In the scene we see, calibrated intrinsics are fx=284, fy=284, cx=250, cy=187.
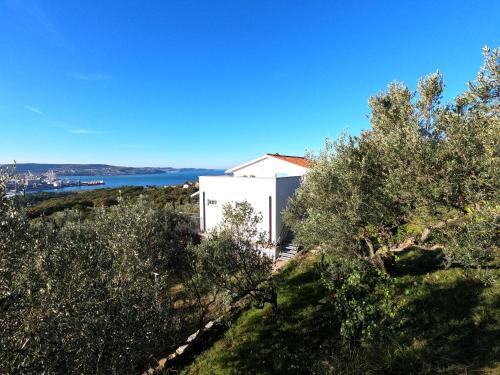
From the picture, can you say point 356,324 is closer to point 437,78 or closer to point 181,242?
point 181,242

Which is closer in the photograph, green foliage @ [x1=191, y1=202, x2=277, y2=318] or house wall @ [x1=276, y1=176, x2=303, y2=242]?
green foliage @ [x1=191, y1=202, x2=277, y2=318]

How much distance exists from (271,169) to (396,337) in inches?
1028

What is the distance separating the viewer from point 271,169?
1432 inches

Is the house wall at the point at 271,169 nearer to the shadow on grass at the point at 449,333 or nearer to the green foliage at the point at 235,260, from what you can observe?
the green foliage at the point at 235,260

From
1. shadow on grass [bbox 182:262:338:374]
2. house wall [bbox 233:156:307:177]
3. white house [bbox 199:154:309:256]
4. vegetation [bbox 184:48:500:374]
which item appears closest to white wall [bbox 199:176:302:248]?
white house [bbox 199:154:309:256]

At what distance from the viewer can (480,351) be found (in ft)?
33.6

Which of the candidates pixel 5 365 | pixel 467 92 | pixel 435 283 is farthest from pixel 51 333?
pixel 435 283

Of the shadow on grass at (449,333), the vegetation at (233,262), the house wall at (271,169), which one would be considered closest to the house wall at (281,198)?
the house wall at (271,169)

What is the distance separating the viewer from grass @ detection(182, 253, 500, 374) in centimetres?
1055

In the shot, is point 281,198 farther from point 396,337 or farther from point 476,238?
point 476,238

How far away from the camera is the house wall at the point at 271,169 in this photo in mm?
34531

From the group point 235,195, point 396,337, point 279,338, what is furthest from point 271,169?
point 396,337

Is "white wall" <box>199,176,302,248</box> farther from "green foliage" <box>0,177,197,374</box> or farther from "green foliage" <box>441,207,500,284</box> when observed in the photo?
"green foliage" <box>0,177,197,374</box>

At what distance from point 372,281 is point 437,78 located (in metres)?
12.9
